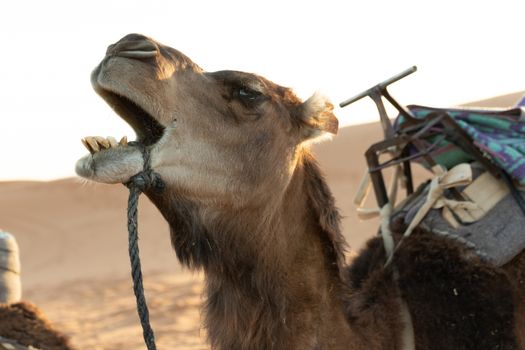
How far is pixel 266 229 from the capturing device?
10.7 feet

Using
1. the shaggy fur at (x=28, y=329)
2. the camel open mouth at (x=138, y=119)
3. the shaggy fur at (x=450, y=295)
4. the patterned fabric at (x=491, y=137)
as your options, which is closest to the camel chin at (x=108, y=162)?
the camel open mouth at (x=138, y=119)

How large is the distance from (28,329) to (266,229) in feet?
4.89

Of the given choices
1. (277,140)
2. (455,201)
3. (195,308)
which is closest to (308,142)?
(277,140)

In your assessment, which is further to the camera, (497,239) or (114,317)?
(114,317)

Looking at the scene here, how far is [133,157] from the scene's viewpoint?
289 cm

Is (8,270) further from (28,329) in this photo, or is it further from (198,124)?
(198,124)

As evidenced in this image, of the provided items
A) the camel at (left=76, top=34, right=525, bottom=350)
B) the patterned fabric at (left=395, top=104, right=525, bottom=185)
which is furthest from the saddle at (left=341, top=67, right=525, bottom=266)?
the camel at (left=76, top=34, right=525, bottom=350)

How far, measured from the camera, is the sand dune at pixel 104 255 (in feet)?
31.5

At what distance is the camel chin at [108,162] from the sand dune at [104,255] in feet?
17.9

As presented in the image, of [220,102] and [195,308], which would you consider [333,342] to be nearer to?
[220,102]

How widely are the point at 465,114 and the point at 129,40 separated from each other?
6.25ft

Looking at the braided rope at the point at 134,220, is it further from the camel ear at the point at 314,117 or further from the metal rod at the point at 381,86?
the metal rod at the point at 381,86

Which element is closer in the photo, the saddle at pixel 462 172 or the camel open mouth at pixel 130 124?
the camel open mouth at pixel 130 124

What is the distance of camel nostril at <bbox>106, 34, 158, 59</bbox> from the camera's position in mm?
2879
